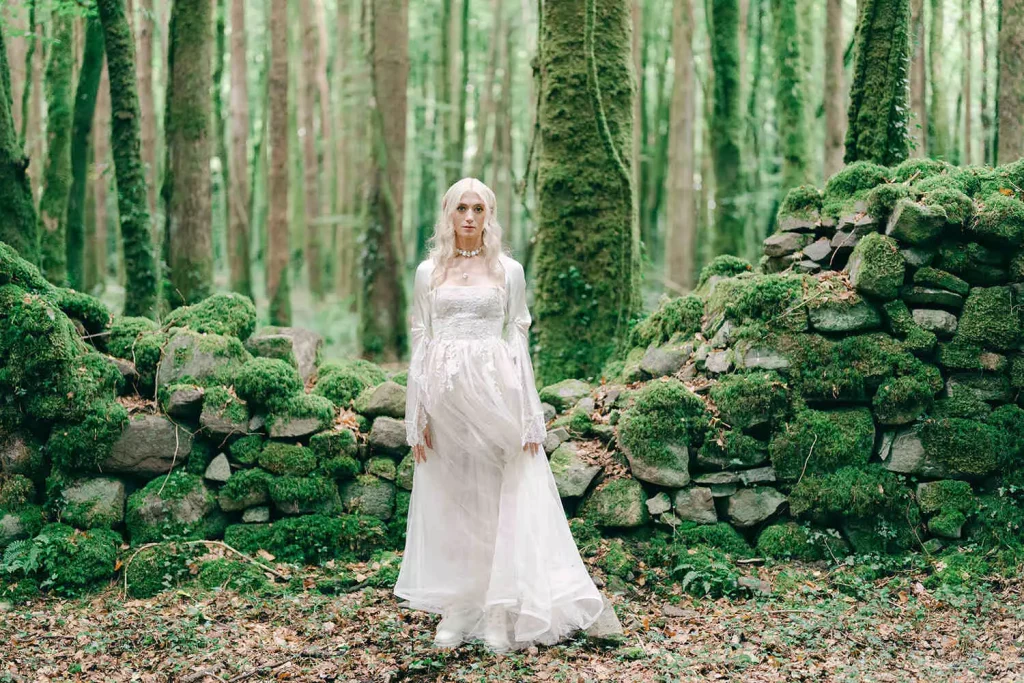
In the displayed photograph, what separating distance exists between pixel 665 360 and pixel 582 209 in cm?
166

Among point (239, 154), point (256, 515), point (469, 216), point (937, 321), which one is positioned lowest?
point (256, 515)

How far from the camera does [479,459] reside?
15.9 ft

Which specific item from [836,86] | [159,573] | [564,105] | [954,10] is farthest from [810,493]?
[954,10]

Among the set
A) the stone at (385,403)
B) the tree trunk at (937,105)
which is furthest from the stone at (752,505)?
the tree trunk at (937,105)

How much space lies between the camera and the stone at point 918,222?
20.2ft

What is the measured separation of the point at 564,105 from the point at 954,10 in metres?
16.6

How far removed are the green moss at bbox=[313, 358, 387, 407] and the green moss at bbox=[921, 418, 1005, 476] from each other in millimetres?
4236

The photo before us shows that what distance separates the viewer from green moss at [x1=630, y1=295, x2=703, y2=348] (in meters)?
7.15

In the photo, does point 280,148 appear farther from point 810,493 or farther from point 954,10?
point 954,10

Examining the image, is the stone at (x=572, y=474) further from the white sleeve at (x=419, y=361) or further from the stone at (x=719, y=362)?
the white sleeve at (x=419, y=361)

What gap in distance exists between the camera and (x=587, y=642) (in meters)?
4.80

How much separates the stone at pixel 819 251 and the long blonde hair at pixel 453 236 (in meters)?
3.06

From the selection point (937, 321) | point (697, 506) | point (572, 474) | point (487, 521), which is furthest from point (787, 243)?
point (487, 521)

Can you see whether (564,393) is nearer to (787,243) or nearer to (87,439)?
(787,243)
